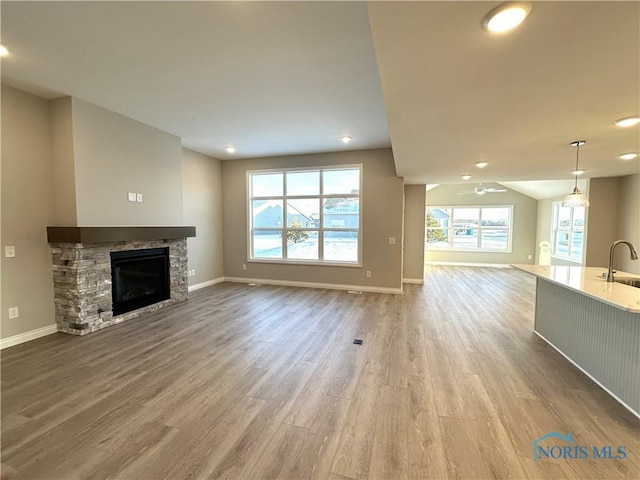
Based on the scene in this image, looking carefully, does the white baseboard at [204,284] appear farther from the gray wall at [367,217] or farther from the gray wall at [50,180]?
the gray wall at [50,180]

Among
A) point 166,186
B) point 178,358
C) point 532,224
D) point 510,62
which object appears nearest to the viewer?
point 510,62

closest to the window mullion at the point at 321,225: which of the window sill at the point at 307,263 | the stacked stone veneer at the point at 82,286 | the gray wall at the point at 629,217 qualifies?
the window sill at the point at 307,263

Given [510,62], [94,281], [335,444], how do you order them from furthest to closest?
[94,281] < [335,444] < [510,62]

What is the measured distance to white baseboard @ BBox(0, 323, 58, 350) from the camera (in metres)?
3.10

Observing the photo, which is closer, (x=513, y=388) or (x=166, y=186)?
(x=513, y=388)

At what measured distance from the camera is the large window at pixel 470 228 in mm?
9320

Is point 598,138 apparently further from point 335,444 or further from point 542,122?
point 335,444

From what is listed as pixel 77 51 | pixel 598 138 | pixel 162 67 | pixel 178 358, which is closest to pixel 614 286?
pixel 598 138

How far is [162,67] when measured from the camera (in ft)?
8.72

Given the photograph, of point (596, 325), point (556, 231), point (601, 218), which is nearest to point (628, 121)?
point (596, 325)

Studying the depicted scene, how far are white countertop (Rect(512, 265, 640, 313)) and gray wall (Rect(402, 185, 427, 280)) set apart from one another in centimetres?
324

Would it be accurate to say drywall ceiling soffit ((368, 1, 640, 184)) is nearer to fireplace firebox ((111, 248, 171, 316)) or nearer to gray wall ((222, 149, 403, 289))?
gray wall ((222, 149, 403, 289))

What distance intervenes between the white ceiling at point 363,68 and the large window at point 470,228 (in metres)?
5.48

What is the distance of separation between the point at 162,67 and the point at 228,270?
4.78 m
